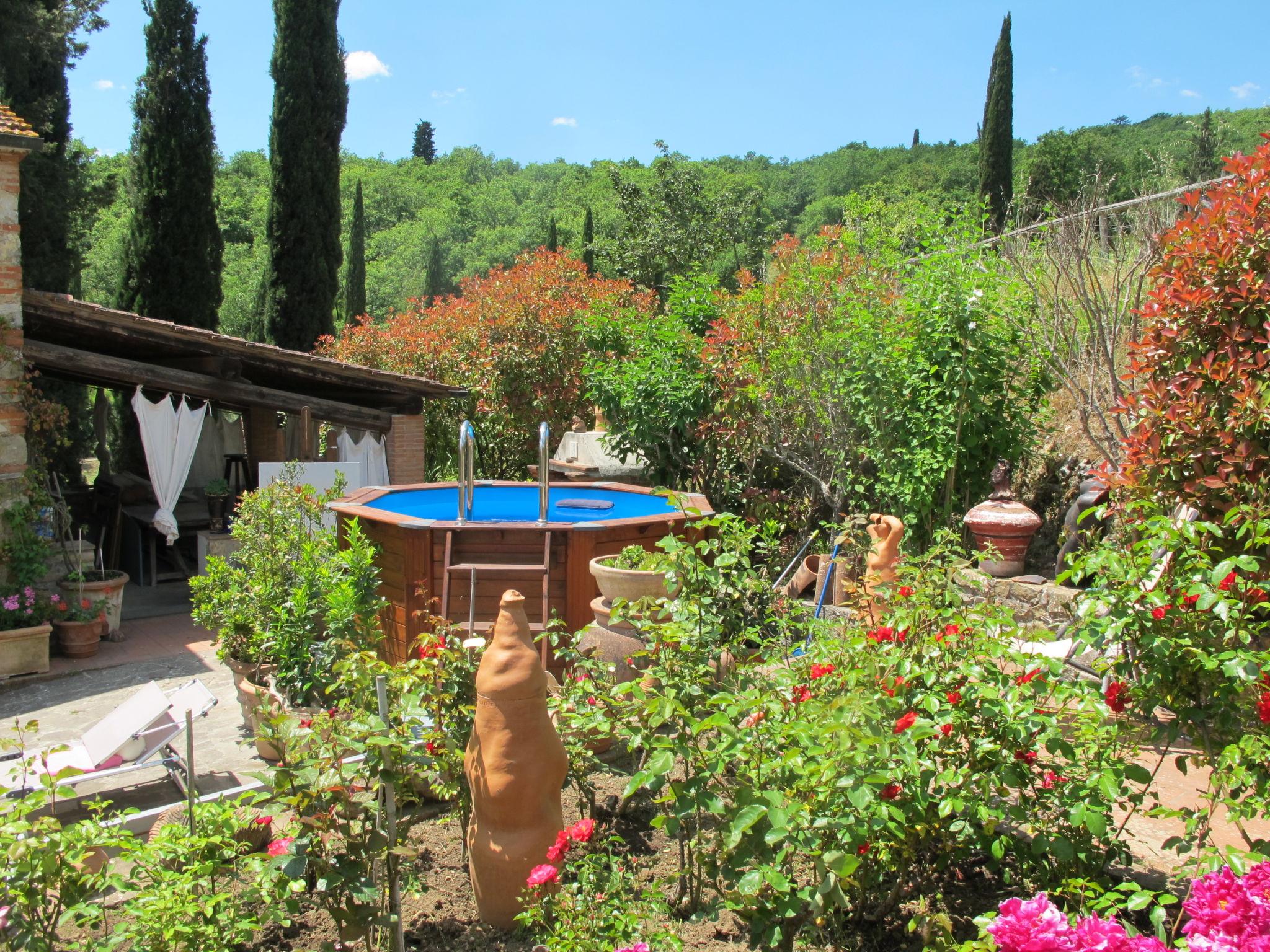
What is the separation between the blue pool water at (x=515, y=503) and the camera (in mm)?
8305

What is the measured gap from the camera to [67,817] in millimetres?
4754

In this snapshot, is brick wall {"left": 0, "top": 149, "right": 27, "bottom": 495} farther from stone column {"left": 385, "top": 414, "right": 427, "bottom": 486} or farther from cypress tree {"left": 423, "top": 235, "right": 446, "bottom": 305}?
cypress tree {"left": 423, "top": 235, "right": 446, "bottom": 305}

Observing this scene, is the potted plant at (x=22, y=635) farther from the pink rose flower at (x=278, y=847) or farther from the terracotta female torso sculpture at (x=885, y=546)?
the terracotta female torso sculpture at (x=885, y=546)

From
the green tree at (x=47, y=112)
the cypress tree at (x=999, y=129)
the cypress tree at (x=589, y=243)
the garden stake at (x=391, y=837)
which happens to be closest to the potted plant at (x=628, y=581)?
the garden stake at (x=391, y=837)

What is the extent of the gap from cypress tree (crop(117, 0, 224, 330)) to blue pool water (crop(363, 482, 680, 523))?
10288 millimetres

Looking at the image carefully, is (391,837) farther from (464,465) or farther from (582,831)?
(464,465)

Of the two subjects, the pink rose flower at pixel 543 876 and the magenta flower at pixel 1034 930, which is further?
the pink rose flower at pixel 543 876

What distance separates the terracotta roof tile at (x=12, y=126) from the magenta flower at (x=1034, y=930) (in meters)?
8.76

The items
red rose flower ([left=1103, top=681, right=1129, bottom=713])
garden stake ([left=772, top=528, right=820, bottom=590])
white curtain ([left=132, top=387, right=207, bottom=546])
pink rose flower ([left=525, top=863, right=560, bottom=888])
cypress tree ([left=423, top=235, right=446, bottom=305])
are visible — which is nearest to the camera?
pink rose flower ([left=525, top=863, right=560, bottom=888])

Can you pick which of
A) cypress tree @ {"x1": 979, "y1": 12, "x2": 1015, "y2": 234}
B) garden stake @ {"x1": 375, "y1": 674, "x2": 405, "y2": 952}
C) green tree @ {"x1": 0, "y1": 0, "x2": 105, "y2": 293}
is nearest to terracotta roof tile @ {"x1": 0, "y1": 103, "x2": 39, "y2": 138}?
green tree @ {"x1": 0, "y1": 0, "x2": 105, "y2": 293}

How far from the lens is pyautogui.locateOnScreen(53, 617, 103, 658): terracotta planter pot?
8086 mm

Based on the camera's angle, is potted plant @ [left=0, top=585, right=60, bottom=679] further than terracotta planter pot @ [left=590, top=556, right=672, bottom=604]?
Yes

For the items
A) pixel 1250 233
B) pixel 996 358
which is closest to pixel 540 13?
pixel 996 358

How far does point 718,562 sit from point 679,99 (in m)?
27.3
